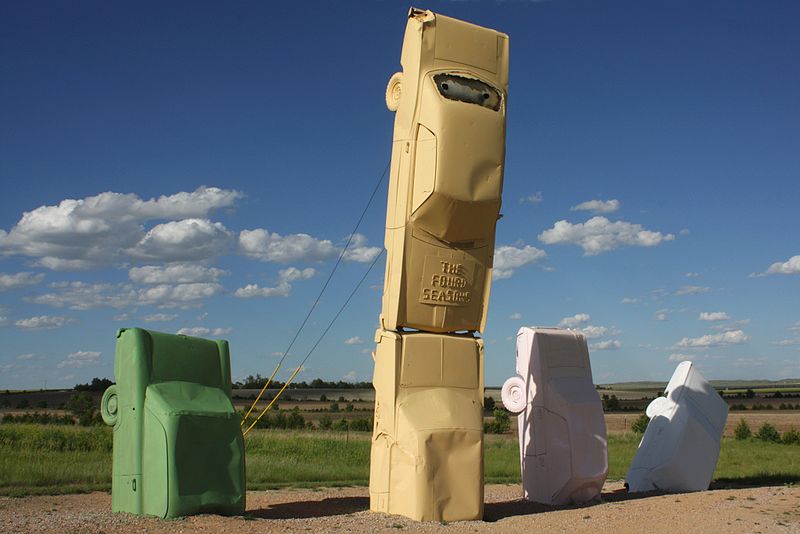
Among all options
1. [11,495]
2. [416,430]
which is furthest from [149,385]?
[11,495]

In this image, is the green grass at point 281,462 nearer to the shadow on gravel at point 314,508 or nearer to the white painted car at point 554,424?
the shadow on gravel at point 314,508

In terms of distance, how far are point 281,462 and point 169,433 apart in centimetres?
903

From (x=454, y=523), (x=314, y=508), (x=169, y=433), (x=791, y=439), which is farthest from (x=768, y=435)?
(x=169, y=433)

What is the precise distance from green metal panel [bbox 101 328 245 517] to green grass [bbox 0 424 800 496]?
437 cm

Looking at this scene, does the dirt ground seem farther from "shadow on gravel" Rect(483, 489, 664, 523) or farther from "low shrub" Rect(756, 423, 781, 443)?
"low shrub" Rect(756, 423, 781, 443)

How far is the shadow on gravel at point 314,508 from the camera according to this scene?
10375 mm

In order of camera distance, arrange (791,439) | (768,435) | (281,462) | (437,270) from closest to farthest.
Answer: (437,270) < (281,462) < (791,439) < (768,435)

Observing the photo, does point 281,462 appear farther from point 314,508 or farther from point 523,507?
point 523,507

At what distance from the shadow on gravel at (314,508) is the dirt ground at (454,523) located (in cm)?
1

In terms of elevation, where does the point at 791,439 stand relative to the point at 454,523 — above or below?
below

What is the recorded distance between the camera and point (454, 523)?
9.63 metres

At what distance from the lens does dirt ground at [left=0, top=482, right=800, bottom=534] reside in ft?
27.3

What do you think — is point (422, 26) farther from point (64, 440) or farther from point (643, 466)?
point (64, 440)

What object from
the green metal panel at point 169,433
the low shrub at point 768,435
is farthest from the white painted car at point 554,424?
the low shrub at point 768,435
